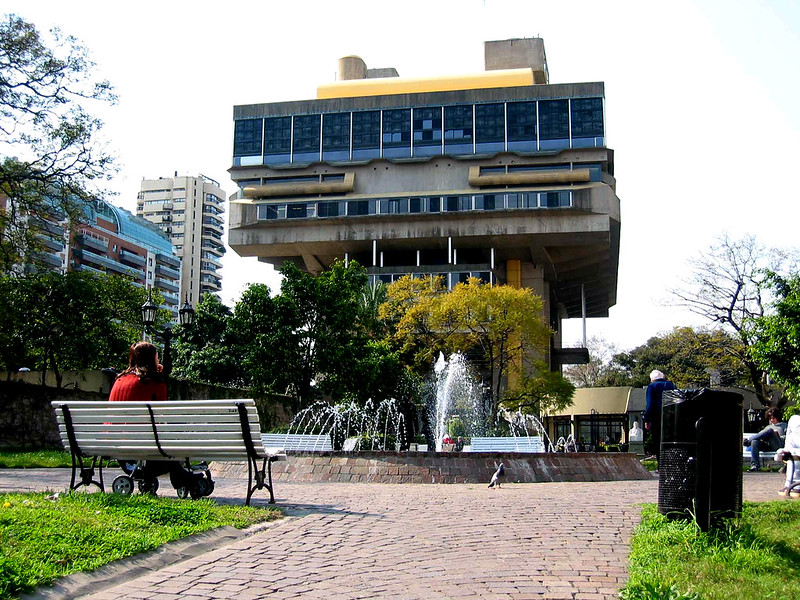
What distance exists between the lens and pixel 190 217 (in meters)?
114

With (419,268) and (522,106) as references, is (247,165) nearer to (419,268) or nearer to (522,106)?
(419,268)

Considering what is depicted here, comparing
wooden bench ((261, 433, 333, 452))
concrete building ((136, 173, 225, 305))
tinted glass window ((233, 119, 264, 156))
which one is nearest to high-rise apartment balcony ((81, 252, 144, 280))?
concrete building ((136, 173, 225, 305))

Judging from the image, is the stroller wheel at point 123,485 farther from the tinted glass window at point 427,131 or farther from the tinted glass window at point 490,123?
the tinted glass window at point 427,131

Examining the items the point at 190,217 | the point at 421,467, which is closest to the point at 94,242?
the point at 190,217

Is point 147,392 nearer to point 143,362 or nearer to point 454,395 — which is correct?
point 143,362

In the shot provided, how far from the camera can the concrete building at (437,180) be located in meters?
52.8

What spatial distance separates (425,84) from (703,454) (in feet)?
188

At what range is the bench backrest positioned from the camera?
6.96m

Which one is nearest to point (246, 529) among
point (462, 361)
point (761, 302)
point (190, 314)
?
point (190, 314)

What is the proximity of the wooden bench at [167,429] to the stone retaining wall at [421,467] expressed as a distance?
5419 mm

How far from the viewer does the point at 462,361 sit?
4188cm

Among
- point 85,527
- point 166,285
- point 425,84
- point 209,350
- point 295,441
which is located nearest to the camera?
point 85,527

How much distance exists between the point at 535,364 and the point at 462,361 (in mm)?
3691

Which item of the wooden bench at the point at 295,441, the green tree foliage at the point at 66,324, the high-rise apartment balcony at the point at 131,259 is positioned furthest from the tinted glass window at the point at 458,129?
the high-rise apartment balcony at the point at 131,259
